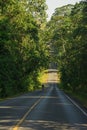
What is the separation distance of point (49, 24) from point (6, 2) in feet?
320

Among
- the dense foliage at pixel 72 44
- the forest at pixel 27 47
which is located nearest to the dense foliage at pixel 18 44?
the forest at pixel 27 47

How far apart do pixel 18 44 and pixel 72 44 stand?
12691 millimetres

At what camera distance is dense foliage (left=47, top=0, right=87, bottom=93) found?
142ft

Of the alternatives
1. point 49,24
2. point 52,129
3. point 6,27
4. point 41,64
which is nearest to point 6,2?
point 6,27

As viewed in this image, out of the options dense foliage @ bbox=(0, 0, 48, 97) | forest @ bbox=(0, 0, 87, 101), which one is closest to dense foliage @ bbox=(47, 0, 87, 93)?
forest @ bbox=(0, 0, 87, 101)

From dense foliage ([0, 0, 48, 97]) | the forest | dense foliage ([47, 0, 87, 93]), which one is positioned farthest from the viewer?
dense foliage ([0, 0, 48, 97])

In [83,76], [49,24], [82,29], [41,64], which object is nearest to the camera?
[82,29]

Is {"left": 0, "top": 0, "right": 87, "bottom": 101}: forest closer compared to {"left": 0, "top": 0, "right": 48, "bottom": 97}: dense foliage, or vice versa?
{"left": 0, "top": 0, "right": 87, "bottom": 101}: forest

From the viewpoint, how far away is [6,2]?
58344mm

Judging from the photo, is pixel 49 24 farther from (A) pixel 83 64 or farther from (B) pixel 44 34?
(A) pixel 83 64

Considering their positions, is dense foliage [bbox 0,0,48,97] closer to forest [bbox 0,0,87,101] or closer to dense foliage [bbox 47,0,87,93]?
forest [bbox 0,0,87,101]

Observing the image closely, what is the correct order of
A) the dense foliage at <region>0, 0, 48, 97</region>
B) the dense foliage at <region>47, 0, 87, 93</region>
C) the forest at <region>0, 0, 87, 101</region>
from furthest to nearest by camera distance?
the dense foliage at <region>0, 0, 48, 97</region> → the forest at <region>0, 0, 87, 101</region> → the dense foliage at <region>47, 0, 87, 93</region>

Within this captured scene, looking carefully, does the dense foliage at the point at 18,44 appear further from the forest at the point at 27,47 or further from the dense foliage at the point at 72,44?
the dense foliage at the point at 72,44

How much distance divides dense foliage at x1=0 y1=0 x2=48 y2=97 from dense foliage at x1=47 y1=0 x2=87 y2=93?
5.99m
